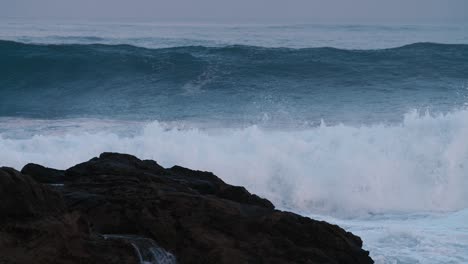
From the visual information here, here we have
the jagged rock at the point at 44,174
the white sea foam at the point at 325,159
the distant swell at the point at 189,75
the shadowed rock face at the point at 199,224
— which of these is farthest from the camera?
the distant swell at the point at 189,75

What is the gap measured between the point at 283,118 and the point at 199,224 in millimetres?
11525

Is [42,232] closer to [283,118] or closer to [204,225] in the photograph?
[204,225]

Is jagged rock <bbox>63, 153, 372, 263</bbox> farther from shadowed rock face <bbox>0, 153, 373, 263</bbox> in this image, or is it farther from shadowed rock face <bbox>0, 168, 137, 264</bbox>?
shadowed rock face <bbox>0, 168, 137, 264</bbox>

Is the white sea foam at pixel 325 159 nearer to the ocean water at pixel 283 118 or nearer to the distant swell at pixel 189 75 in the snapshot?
the ocean water at pixel 283 118

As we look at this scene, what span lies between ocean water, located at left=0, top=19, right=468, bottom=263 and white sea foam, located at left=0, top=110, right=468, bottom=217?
0.09 ft

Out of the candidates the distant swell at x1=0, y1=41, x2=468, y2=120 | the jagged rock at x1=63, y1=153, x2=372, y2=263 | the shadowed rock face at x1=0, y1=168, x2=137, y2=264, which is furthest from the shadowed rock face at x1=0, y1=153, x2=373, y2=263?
the distant swell at x1=0, y1=41, x2=468, y2=120

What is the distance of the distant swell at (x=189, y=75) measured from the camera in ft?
60.2

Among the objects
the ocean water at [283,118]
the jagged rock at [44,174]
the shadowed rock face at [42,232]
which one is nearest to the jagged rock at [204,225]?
the jagged rock at [44,174]

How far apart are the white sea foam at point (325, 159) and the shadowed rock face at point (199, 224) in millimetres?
4964

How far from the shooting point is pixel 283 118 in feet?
52.0

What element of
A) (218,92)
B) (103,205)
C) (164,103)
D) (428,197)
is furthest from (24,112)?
(103,205)

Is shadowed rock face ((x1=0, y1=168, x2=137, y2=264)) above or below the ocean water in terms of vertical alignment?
below

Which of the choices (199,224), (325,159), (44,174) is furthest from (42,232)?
(325,159)

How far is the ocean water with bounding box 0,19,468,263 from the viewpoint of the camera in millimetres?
10078
